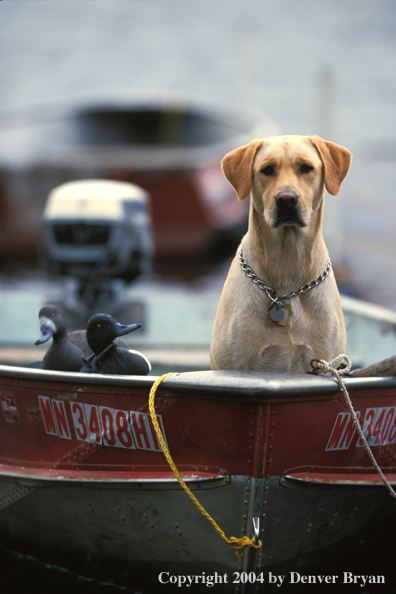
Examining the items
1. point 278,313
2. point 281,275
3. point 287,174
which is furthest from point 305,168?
point 278,313

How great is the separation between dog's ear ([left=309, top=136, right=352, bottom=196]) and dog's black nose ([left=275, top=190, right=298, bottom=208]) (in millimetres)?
222

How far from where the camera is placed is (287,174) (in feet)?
9.64

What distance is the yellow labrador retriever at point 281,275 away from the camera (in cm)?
300

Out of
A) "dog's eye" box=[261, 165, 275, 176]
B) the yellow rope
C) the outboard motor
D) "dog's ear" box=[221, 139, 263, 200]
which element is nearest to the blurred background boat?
the outboard motor

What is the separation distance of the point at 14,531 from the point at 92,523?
65 cm

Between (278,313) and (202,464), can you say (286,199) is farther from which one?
(202,464)

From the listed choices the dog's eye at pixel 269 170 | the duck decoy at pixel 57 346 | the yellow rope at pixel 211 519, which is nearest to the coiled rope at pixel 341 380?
the yellow rope at pixel 211 519

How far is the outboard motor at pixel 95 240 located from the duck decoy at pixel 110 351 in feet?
8.01

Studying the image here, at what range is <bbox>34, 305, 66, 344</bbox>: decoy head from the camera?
3.26 m

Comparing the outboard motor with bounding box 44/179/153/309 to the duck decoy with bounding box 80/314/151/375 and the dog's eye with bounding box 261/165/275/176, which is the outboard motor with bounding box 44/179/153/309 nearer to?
the duck decoy with bounding box 80/314/151/375

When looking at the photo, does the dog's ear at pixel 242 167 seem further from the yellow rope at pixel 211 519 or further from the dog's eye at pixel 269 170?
the yellow rope at pixel 211 519

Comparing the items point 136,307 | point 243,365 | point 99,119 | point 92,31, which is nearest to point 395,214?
point 99,119

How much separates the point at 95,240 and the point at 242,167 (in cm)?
269

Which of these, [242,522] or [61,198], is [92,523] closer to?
[242,522]
